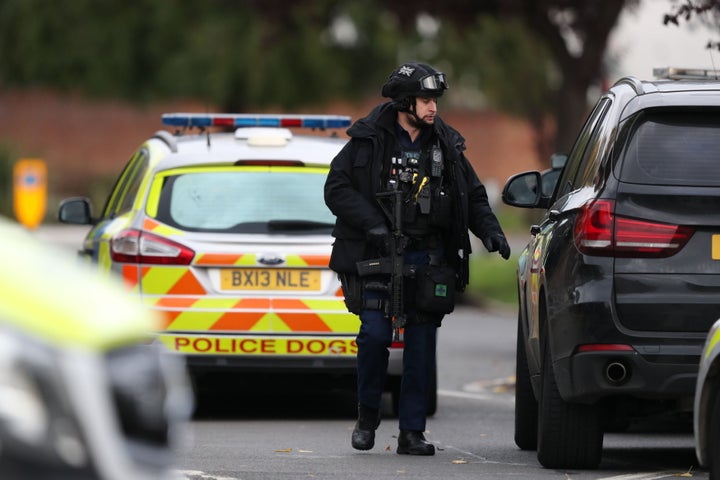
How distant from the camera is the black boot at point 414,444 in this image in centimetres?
851

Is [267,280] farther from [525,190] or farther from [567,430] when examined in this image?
[567,430]

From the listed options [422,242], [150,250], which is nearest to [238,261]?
[150,250]

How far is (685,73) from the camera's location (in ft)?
28.5

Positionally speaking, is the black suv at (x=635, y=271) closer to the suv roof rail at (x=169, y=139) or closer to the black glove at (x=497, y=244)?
the black glove at (x=497, y=244)

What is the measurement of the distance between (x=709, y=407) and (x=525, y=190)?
2.60m

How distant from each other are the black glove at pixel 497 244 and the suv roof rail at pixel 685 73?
1027 millimetres

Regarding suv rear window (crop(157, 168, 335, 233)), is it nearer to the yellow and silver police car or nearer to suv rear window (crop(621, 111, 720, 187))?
suv rear window (crop(621, 111, 720, 187))

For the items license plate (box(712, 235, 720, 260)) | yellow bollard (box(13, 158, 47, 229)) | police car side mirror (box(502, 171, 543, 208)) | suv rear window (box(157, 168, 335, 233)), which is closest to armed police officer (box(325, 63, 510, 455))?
police car side mirror (box(502, 171, 543, 208))

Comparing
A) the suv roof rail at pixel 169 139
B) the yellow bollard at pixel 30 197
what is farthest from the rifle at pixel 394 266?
the yellow bollard at pixel 30 197

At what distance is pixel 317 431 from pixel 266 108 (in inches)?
1173

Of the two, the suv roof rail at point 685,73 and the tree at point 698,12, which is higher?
the tree at point 698,12

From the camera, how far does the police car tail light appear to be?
9820 mm

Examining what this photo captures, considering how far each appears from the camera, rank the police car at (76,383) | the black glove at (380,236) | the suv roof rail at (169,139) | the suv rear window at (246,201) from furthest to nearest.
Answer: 1. the suv roof rail at (169,139)
2. the suv rear window at (246,201)
3. the black glove at (380,236)
4. the police car at (76,383)

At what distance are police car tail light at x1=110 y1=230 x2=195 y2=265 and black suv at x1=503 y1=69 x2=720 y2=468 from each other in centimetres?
262
